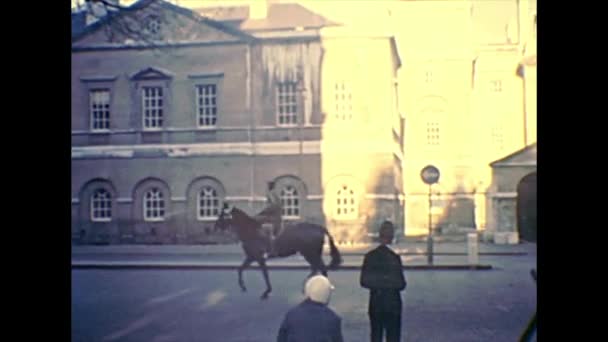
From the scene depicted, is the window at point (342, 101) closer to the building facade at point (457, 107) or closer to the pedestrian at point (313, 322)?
the building facade at point (457, 107)

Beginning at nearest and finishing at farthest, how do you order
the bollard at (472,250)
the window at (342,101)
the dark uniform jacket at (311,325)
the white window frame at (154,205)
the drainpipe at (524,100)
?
1. the dark uniform jacket at (311,325)
2. the drainpipe at (524,100)
3. the bollard at (472,250)
4. the window at (342,101)
5. the white window frame at (154,205)

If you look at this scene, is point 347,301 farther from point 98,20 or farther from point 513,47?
point 98,20

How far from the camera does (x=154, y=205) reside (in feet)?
14.1

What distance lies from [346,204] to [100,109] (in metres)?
1.52

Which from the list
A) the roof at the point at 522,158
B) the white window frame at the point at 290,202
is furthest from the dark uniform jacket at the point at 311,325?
the roof at the point at 522,158

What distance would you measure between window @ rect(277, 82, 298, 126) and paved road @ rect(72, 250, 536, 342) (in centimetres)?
86

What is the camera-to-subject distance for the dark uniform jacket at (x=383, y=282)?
153 inches

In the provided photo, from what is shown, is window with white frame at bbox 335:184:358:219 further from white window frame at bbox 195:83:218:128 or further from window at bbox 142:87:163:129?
window at bbox 142:87:163:129

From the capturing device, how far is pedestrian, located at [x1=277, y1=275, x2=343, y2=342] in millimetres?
3072

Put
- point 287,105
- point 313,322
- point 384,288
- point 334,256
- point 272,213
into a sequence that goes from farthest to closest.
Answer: point 287,105
point 272,213
point 334,256
point 384,288
point 313,322

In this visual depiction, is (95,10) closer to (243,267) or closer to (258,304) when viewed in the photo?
(243,267)

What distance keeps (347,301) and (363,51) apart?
4.58 ft


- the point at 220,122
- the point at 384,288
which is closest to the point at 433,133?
the point at 384,288
